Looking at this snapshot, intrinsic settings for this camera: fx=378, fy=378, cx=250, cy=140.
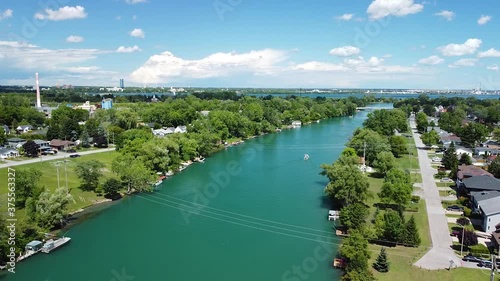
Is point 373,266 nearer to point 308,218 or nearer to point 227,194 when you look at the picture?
point 308,218

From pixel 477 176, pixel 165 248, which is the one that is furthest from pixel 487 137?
pixel 165 248

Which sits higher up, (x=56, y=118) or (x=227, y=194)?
(x=56, y=118)

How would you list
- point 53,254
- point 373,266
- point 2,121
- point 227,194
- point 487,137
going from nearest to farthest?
point 373,266
point 53,254
point 227,194
point 487,137
point 2,121

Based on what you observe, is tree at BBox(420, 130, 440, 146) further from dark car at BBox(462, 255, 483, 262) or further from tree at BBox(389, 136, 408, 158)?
dark car at BBox(462, 255, 483, 262)

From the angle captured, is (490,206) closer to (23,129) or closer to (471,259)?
(471,259)

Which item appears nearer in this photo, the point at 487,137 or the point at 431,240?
the point at 431,240

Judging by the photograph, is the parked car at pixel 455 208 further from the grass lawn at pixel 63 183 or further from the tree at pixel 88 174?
the tree at pixel 88 174

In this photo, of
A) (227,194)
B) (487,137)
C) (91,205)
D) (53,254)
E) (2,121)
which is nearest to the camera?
(53,254)
